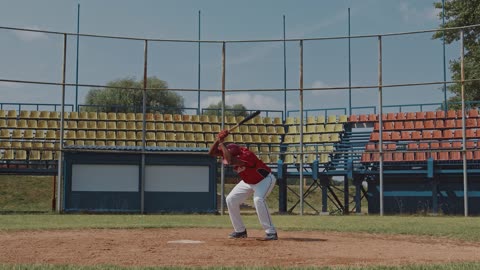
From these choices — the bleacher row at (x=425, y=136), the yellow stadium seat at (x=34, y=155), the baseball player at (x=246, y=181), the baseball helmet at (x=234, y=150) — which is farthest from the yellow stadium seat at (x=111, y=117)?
the baseball helmet at (x=234, y=150)

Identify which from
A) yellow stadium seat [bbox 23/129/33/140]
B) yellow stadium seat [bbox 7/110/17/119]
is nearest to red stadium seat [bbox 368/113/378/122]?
yellow stadium seat [bbox 23/129/33/140]

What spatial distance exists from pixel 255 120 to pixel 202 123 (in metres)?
2.59

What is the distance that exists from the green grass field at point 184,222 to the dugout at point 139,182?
8.46 ft

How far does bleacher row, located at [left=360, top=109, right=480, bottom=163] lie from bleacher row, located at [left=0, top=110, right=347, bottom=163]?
216cm

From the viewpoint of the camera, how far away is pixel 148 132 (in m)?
26.2

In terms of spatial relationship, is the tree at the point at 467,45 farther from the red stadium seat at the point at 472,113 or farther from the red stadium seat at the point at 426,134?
the red stadium seat at the point at 426,134

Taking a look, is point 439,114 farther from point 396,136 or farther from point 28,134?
point 28,134

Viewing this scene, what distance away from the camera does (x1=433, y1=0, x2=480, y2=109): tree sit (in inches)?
1190

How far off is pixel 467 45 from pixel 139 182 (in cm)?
1984

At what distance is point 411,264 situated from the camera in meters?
7.20

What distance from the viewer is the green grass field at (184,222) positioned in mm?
12664

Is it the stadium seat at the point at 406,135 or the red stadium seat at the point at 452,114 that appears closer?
the stadium seat at the point at 406,135

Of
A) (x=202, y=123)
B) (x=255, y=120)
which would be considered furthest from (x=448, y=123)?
(x=202, y=123)

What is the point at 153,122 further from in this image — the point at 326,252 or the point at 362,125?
the point at 326,252
